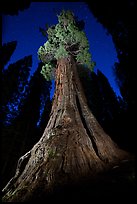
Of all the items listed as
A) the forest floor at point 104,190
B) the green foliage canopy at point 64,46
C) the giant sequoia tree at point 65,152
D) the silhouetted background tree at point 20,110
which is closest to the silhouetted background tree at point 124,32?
the forest floor at point 104,190

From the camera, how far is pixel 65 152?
16.7 ft

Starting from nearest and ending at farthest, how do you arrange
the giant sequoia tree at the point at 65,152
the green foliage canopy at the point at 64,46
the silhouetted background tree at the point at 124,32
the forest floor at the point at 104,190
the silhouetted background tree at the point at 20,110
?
the forest floor at the point at 104,190
the silhouetted background tree at the point at 124,32
the giant sequoia tree at the point at 65,152
the green foliage canopy at the point at 64,46
the silhouetted background tree at the point at 20,110

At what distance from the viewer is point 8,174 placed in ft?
56.8

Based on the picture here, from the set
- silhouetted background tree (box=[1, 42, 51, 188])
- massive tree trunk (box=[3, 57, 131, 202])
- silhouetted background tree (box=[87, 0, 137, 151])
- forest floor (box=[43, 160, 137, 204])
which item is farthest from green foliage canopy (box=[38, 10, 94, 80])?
silhouetted background tree (box=[1, 42, 51, 188])

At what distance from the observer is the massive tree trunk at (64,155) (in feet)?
14.2

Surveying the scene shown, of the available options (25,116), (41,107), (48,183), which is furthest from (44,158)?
(41,107)

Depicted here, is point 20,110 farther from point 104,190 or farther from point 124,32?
point 104,190

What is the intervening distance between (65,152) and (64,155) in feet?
0.35

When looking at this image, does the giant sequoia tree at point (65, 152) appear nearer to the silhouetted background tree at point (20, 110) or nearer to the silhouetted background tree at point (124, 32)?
the silhouetted background tree at point (124, 32)

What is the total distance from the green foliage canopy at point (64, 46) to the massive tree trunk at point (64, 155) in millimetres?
3816

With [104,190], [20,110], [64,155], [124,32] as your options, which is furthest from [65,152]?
[20,110]

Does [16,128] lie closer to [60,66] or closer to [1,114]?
[1,114]

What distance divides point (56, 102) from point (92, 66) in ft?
13.8

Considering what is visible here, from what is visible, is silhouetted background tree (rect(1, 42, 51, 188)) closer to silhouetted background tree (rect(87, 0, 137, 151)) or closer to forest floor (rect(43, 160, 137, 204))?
silhouetted background tree (rect(87, 0, 137, 151))
